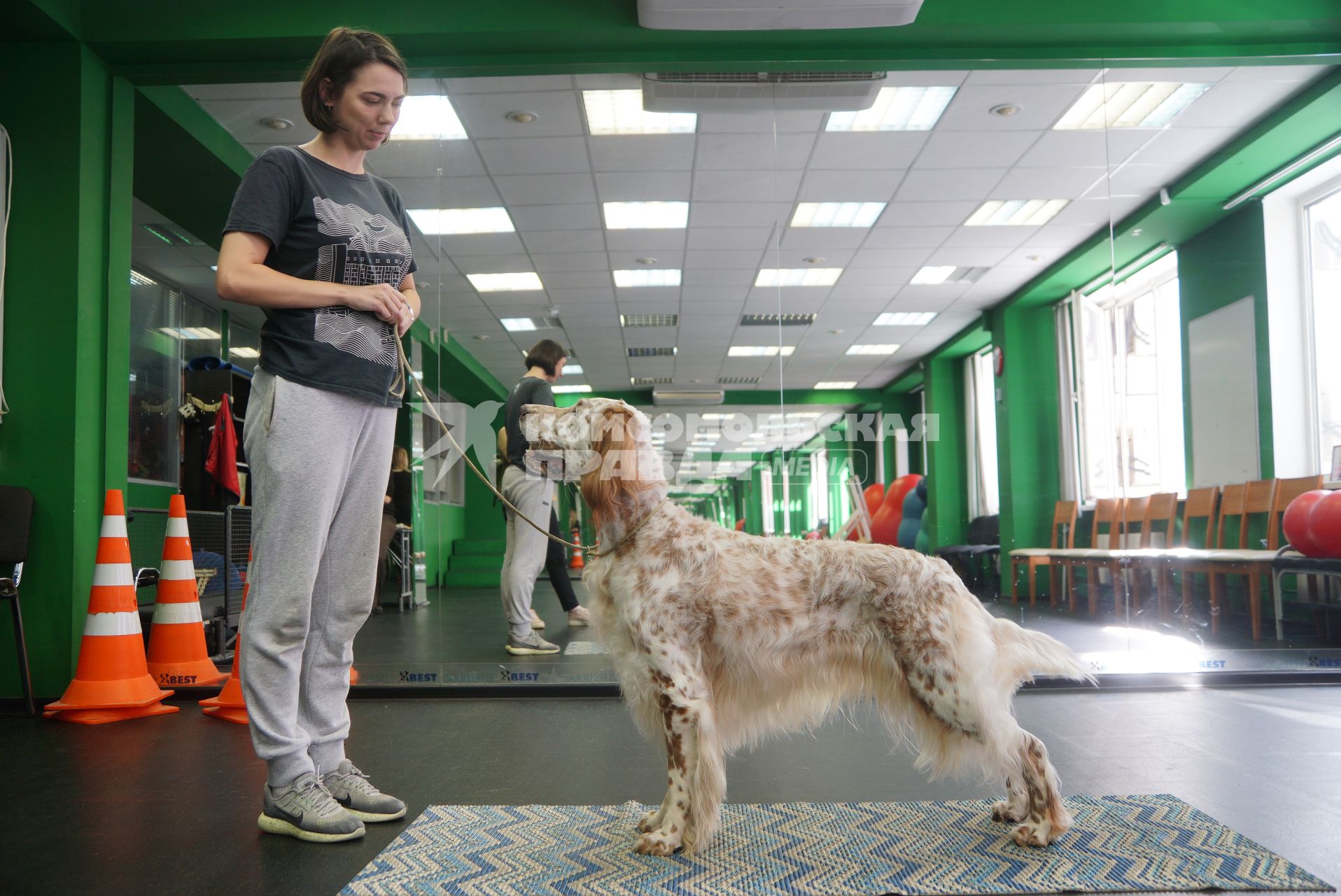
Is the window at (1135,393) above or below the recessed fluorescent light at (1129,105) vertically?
below

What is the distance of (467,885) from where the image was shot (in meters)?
1.81

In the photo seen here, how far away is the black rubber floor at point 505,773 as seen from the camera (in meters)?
1.97

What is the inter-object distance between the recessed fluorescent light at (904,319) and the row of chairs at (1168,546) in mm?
1706

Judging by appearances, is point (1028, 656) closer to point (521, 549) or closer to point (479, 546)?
point (521, 549)

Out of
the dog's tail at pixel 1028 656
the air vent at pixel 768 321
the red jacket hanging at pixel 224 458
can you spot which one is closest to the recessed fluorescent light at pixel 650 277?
the air vent at pixel 768 321

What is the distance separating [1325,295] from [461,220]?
5.36 metres

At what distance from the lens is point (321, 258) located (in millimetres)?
2109

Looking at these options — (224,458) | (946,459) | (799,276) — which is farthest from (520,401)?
(224,458)

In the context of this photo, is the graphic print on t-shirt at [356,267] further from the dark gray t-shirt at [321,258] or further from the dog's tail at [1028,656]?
the dog's tail at [1028,656]

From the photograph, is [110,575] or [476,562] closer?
[110,575]

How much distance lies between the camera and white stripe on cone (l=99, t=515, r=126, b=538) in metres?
3.89

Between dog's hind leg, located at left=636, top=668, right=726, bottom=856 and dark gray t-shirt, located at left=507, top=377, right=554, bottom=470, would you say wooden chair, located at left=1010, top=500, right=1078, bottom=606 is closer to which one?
dark gray t-shirt, located at left=507, top=377, right=554, bottom=470

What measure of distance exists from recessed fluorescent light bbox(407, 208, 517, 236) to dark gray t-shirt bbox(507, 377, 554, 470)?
1.94 m

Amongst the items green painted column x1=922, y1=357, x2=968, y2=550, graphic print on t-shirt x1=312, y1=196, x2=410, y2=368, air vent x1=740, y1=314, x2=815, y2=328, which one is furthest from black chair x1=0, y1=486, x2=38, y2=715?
green painted column x1=922, y1=357, x2=968, y2=550
